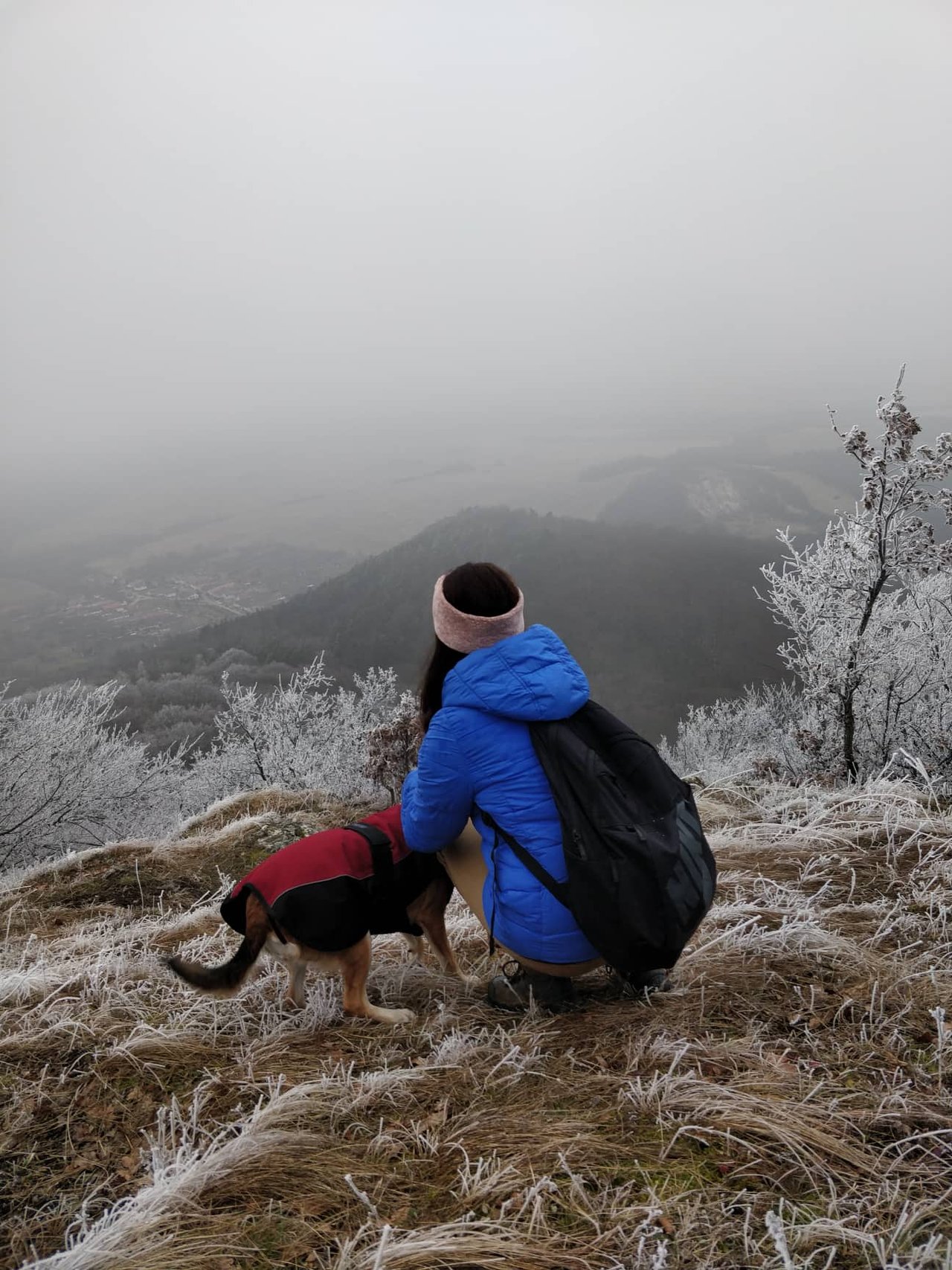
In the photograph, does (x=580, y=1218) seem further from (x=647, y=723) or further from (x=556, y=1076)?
(x=647, y=723)

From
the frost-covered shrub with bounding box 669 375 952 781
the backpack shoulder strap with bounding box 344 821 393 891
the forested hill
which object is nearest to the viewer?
the backpack shoulder strap with bounding box 344 821 393 891

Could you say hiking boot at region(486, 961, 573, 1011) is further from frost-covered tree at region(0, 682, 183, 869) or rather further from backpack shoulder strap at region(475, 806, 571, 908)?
frost-covered tree at region(0, 682, 183, 869)

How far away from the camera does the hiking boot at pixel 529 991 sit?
2777 mm

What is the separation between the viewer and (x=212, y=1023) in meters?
2.82

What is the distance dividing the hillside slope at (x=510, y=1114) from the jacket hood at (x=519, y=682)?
3.91 feet

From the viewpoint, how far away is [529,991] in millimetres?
2844

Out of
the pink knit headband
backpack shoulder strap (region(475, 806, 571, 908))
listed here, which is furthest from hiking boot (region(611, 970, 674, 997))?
the pink knit headband

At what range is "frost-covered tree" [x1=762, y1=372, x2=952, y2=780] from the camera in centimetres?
1127

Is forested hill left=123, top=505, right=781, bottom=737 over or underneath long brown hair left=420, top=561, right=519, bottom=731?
underneath

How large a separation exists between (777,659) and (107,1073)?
8487 cm

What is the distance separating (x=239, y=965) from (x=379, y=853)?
27.7 inches

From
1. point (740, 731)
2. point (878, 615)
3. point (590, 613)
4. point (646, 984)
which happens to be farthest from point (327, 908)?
point (590, 613)

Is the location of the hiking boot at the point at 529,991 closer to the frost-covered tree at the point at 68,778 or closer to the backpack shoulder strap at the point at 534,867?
the backpack shoulder strap at the point at 534,867

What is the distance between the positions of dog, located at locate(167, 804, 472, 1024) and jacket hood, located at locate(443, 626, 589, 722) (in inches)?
32.0
